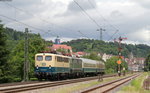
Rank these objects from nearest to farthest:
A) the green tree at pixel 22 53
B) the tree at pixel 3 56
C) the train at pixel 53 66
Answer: the train at pixel 53 66, the tree at pixel 3 56, the green tree at pixel 22 53

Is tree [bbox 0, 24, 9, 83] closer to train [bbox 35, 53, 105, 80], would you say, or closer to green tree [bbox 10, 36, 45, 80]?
train [bbox 35, 53, 105, 80]

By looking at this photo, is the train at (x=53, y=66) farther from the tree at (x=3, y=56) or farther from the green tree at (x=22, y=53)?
the green tree at (x=22, y=53)

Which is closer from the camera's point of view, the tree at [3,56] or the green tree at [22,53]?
the tree at [3,56]

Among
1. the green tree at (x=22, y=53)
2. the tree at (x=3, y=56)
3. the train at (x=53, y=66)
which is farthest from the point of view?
the green tree at (x=22, y=53)

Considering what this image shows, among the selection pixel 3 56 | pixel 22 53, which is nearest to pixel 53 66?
pixel 3 56

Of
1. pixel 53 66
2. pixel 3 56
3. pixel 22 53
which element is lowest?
pixel 53 66

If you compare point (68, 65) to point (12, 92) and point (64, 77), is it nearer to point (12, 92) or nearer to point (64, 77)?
point (64, 77)

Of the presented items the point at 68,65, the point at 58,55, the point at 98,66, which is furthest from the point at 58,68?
the point at 98,66

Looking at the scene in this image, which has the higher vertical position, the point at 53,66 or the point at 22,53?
the point at 22,53

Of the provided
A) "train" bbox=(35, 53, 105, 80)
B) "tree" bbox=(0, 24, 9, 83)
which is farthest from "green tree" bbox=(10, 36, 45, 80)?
"train" bbox=(35, 53, 105, 80)

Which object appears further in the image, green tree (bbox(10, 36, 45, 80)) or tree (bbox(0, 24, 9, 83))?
green tree (bbox(10, 36, 45, 80))

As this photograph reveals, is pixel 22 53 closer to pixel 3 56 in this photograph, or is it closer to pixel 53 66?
pixel 3 56

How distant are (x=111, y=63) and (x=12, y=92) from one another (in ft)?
473

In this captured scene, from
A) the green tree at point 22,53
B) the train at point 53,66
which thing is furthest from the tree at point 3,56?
the green tree at point 22,53
